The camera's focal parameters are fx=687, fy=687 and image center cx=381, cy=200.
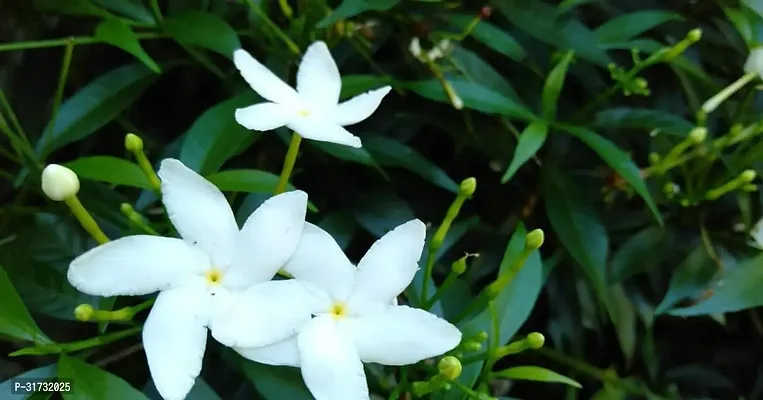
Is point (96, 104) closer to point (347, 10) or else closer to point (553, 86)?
point (347, 10)

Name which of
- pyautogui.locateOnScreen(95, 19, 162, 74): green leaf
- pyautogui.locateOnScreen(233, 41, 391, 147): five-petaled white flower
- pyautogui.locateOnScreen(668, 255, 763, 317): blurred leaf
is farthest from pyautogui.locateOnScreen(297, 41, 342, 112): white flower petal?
pyautogui.locateOnScreen(668, 255, 763, 317): blurred leaf

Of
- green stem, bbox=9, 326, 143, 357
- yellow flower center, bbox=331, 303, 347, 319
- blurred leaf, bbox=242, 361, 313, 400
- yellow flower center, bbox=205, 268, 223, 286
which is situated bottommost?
blurred leaf, bbox=242, 361, 313, 400

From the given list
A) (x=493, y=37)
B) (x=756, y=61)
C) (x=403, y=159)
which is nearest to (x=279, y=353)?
(x=403, y=159)

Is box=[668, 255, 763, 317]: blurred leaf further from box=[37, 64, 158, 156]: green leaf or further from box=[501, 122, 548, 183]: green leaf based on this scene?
box=[37, 64, 158, 156]: green leaf

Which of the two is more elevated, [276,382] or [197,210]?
[197,210]

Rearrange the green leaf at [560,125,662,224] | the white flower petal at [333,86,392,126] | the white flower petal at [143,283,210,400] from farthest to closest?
1. the green leaf at [560,125,662,224]
2. the white flower petal at [333,86,392,126]
3. the white flower petal at [143,283,210,400]

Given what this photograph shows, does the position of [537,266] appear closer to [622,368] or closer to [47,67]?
[622,368]

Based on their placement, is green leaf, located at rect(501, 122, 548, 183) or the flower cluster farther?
green leaf, located at rect(501, 122, 548, 183)

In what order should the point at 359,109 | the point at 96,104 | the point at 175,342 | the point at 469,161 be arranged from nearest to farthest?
the point at 175,342 → the point at 359,109 → the point at 96,104 → the point at 469,161
